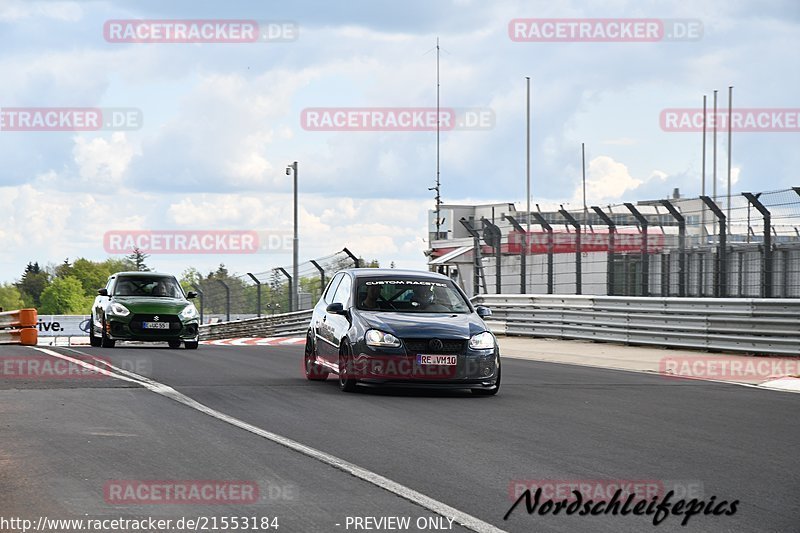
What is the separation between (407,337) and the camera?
500 inches

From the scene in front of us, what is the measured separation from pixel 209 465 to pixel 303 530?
2037 millimetres

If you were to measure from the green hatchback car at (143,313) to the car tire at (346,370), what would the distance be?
1038 centimetres

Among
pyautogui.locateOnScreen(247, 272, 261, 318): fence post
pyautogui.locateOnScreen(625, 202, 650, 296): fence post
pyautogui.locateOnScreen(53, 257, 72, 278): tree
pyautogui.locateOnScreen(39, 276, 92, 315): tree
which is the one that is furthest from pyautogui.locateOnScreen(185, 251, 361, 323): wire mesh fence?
pyautogui.locateOnScreen(53, 257, 72, 278): tree

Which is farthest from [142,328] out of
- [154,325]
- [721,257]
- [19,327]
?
[721,257]

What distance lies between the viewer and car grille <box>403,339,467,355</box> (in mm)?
12703

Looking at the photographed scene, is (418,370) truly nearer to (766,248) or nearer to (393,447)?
(393,447)

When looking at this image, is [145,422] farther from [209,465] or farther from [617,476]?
[617,476]

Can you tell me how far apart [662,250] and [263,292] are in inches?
637

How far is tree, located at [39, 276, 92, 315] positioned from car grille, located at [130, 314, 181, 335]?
14510cm

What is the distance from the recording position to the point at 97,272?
185500mm

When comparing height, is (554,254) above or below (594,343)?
above

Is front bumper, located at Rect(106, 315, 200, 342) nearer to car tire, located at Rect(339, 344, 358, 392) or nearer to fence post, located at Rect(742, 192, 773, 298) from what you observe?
car tire, located at Rect(339, 344, 358, 392)

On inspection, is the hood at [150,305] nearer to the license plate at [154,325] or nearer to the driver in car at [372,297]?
the license plate at [154,325]

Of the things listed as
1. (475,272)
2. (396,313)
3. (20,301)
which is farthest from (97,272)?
(396,313)
